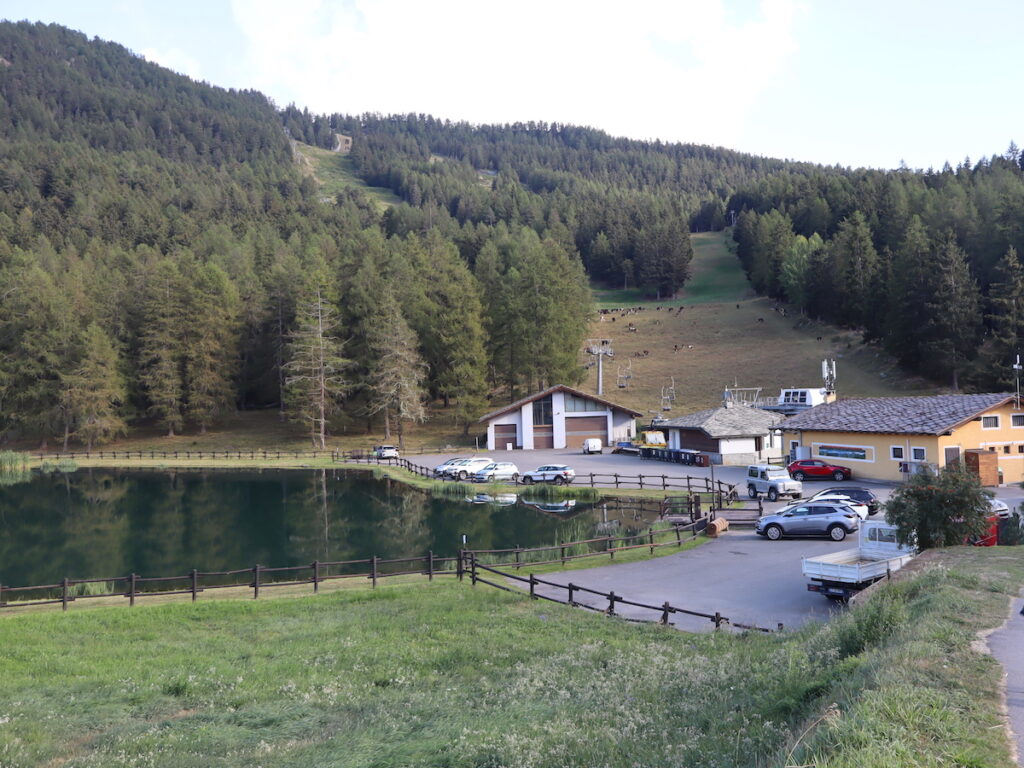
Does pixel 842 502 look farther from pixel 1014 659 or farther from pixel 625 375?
pixel 625 375

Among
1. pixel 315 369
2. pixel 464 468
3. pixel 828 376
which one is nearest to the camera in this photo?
pixel 464 468

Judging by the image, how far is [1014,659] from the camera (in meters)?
9.48

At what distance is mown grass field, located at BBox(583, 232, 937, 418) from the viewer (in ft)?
261

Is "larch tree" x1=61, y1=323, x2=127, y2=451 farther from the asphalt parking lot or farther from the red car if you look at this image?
the red car

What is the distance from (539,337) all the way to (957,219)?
49.9 meters

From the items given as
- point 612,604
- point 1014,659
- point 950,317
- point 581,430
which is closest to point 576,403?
point 581,430

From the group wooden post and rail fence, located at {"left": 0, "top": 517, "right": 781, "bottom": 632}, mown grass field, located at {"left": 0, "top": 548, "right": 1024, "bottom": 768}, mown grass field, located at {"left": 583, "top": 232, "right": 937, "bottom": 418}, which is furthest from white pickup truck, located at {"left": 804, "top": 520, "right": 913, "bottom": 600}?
mown grass field, located at {"left": 583, "top": 232, "right": 937, "bottom": 418}

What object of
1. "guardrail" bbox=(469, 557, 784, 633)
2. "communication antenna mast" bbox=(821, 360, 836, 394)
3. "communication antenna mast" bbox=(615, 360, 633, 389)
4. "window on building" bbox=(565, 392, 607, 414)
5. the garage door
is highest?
"communication antenna mast" bbox=(615, 360, 633, 389)

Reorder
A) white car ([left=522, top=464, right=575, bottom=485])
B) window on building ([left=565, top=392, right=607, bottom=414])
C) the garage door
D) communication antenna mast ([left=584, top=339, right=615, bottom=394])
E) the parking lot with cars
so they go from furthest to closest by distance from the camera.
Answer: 1. communication antenna mast ([left=584, top=339, right=615, bottom=394])
2. window on building ([left=565, top=392, right=607, bottom=414])
3. the garage door
4. white car ([left=522, top=464, right=575, bottom=485])
5. the parking lot with cars

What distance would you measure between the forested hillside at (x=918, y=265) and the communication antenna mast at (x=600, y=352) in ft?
86.4

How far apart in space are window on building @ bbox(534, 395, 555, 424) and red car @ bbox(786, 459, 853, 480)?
26.5 metres

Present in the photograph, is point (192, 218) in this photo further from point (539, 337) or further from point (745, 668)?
point (745, 668)

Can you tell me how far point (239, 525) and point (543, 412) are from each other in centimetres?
3314

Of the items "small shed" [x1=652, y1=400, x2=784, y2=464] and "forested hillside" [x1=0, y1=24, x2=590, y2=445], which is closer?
"small shed" [x1=652, y1=400, x2=784, y2=464]
